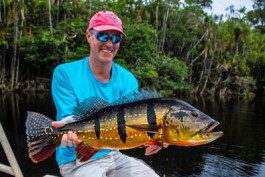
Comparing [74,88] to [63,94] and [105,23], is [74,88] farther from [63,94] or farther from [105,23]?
[105,23]

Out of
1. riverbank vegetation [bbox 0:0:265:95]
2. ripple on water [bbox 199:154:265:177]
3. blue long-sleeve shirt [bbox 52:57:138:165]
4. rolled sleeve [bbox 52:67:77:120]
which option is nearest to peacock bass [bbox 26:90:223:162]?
rolled sleeve [bbox 52:67:77:120]

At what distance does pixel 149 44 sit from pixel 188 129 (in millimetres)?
21933

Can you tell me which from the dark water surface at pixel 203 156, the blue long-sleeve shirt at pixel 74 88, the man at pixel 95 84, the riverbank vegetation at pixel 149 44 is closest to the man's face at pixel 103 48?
the man at pixel 95 84

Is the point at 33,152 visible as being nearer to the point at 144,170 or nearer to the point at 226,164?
the point at 144,170

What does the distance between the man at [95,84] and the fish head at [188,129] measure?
105 cm

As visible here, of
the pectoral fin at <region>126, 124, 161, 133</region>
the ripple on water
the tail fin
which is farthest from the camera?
the ripple on water

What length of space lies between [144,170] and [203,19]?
36.4m

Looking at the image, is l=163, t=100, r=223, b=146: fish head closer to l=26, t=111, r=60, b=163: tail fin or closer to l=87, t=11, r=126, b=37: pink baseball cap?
l=26, t=111, r=60, b=163: tail fin

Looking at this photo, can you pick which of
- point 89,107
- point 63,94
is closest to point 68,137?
point 89,107

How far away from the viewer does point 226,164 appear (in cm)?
1062

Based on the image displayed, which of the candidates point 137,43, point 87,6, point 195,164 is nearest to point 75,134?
point 195,164

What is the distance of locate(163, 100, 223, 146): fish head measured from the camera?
2.32 metres

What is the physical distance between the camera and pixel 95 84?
3213 millimetres

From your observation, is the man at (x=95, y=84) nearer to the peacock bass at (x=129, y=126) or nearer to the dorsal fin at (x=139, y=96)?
the peacock bass at (x=129, y=126)
